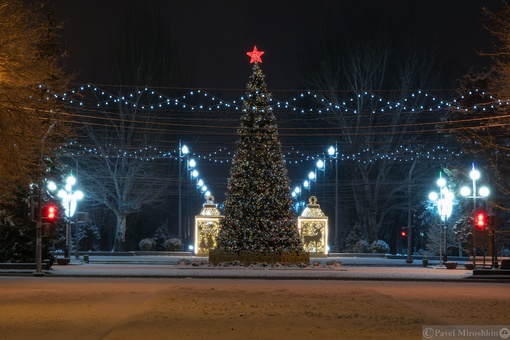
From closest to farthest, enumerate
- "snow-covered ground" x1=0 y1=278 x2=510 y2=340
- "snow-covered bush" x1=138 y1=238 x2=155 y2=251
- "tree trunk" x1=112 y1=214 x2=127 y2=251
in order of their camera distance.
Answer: "snow-covered ground" x1=0 y1=278 x2=510 y2=340 → "tree trunk" x1=112 y1=214 x2=127 y2=251 → "snow-covered bush" x1=138 y1=238 x2=155 y2=251

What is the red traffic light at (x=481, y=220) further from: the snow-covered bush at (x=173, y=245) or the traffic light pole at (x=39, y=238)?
the snow-covered bush at (x=173, y=245)

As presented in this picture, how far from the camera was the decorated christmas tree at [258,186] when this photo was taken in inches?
1756

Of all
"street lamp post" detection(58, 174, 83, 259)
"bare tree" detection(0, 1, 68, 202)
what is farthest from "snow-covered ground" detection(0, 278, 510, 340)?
"street lamp post" detection(58, 174, 83, 259)

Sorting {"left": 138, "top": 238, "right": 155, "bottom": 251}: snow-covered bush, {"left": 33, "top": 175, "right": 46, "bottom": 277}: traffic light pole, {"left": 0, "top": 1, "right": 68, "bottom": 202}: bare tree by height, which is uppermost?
{"left": 0, "top": 1, "right": 68, "bottom": 202}: bare tree

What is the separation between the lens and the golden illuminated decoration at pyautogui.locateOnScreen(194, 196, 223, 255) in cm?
6153

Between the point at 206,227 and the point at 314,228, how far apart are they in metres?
7.82

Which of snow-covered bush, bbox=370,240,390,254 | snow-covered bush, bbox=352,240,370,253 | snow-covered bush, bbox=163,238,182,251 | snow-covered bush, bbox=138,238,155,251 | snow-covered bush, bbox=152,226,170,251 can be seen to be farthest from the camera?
snow-covered bush, bbox=152,226,170,251

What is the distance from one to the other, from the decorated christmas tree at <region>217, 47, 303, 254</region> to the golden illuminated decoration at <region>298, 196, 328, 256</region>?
16887mm

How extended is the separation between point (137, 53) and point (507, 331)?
6366cm

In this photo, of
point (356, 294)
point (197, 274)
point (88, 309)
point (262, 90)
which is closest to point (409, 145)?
point (262, 90)

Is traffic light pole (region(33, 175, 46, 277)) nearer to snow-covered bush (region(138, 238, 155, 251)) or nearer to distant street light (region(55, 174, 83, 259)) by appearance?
distant street light (region(55, 174, 83, 259))

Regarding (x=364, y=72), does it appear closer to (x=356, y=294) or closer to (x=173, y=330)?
(x=356, y=294)

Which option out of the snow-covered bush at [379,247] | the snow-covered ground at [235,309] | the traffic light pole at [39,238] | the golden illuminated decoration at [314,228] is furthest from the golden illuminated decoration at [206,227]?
the snow-covered ground at [235,309]

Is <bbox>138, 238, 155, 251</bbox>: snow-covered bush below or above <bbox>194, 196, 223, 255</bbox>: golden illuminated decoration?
below
